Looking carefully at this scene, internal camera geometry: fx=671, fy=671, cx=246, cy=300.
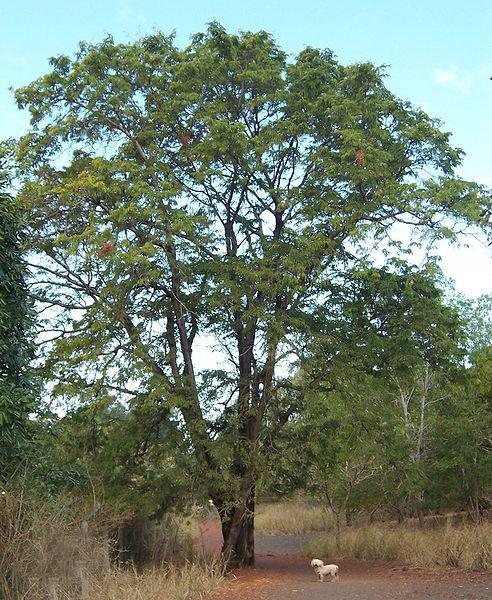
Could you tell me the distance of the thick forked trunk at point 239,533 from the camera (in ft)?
49.3

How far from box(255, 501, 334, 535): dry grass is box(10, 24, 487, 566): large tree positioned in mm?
13518

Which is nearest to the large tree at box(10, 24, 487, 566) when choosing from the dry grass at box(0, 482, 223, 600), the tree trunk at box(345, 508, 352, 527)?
the dry grass at box(0, 482, 223, 600)

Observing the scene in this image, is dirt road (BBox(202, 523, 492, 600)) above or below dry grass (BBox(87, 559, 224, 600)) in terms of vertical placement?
below

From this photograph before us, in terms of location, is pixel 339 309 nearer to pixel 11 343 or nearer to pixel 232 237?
pixel 232 237

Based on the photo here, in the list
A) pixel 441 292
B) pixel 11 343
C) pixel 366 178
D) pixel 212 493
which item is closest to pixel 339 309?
pixel 441 292

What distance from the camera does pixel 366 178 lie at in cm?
1302

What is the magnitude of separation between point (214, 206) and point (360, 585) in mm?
9042

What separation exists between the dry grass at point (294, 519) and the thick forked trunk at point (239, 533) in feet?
38.7

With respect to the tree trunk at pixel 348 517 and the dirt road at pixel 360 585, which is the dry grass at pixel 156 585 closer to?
the dirt road at pixel 360 585

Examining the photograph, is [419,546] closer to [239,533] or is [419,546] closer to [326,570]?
[326,570]

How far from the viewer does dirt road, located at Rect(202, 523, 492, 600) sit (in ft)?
35.9

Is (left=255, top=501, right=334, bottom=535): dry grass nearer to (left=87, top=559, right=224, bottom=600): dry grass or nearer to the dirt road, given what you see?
the dirt road

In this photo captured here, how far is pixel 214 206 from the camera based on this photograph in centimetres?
1642

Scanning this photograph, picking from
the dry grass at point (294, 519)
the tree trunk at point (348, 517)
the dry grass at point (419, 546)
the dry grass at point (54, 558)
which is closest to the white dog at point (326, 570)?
the dry grass at point (419, 546)
